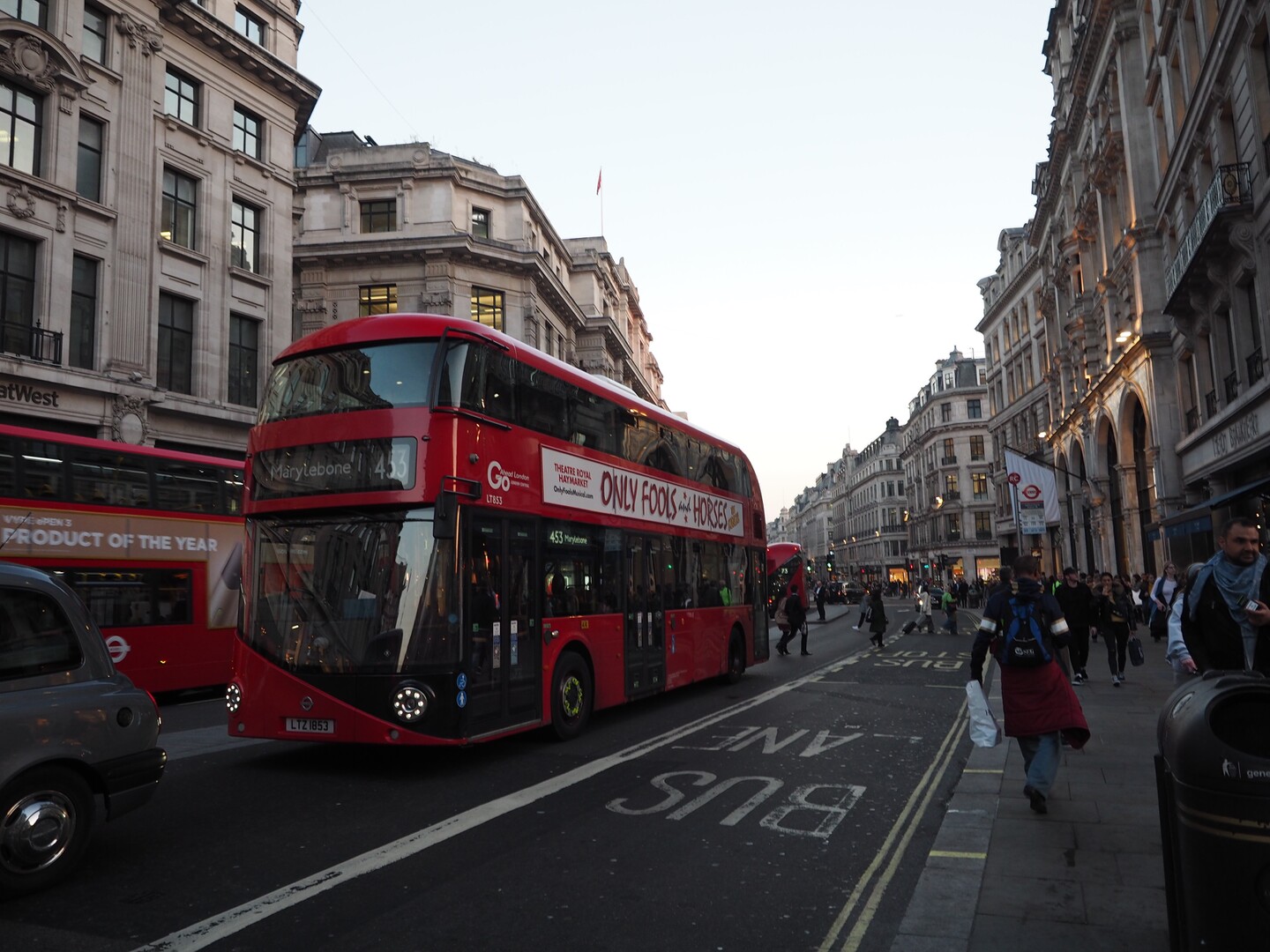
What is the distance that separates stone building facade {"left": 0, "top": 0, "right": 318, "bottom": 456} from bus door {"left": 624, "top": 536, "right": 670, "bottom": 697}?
16540 mm

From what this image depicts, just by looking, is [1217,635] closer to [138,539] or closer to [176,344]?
[138,539]

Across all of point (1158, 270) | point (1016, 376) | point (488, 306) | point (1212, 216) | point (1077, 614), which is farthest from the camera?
point (1016, 376)

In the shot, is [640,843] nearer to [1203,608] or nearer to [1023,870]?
[1023,870]

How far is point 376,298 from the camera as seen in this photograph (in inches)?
1567

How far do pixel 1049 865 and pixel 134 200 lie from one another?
26.3 m

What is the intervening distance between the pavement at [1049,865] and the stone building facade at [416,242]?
3348cm

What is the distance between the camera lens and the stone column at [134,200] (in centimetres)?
2345

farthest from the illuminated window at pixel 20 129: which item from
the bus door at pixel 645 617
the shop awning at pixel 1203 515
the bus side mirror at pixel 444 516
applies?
the shop awning at pixel 1203 515

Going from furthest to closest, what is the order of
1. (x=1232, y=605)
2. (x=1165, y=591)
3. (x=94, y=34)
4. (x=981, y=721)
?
(x=94, y=34) → (x=1165, y=591) → (x=981, y=721) → (x=1232, y=605)

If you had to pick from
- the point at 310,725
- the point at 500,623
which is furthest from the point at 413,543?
the point at 310,725

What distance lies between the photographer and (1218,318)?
22125 mm

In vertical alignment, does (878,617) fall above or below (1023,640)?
below

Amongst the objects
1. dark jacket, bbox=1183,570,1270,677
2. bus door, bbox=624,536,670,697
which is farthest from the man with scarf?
bus door, bbox=624,536,670,697

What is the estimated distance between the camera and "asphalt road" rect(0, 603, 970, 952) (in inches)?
179
